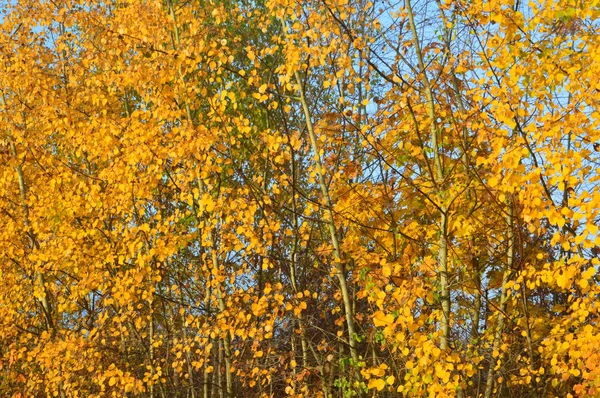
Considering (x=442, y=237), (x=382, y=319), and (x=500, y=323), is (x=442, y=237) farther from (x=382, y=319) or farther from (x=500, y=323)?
(x=500, y=323)

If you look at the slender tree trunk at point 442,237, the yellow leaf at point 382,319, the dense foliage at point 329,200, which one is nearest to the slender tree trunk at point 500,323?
the dense foliage at point 329,200

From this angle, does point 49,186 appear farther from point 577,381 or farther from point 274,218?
point 577,381

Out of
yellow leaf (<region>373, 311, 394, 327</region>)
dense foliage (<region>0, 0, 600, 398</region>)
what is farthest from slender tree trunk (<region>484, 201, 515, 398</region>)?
yellow leaf (<region>373, 311, 394, 327</region>)

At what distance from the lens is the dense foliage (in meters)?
5.53

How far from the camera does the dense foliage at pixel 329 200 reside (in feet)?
18.1

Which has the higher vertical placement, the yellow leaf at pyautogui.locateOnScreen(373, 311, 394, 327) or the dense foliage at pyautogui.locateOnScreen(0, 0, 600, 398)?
the dense foliage at pyautogui.locateOnScreen(0, 0, 600, 398)

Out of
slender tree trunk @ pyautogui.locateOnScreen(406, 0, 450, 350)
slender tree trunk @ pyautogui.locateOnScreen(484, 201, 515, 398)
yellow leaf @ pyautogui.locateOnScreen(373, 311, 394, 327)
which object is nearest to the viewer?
yellow leaf @ pyautogui.locateOnScreen(373, 311, 394, 327)

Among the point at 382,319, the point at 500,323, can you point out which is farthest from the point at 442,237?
the point at 500,323

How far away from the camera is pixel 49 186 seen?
927cm

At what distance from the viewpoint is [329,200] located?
21.9 feet

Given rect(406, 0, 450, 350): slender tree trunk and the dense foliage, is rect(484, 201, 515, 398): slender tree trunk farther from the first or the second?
rect(406, 0, 450, 350): slender tree trunk

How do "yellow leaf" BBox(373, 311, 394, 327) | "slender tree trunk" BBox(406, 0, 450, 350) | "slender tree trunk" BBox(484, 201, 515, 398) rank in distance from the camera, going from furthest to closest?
1. "slender tree trunk" BBox(484, 201, 515, 398)
2. "slender tree trunk" BBox(406, 0, 450, 350)
3. "yellow leaf" BBox(373, 311, 394, 327)

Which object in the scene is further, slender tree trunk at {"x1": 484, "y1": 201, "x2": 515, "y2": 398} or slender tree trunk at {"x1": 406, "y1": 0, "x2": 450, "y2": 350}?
slender tree trunk at {"x1": 484, "y1": 201, "x2": 515, "y2": 398}

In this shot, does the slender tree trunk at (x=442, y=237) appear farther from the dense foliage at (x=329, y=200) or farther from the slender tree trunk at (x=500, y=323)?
the slender tree trunk at (x=500, y=323)
